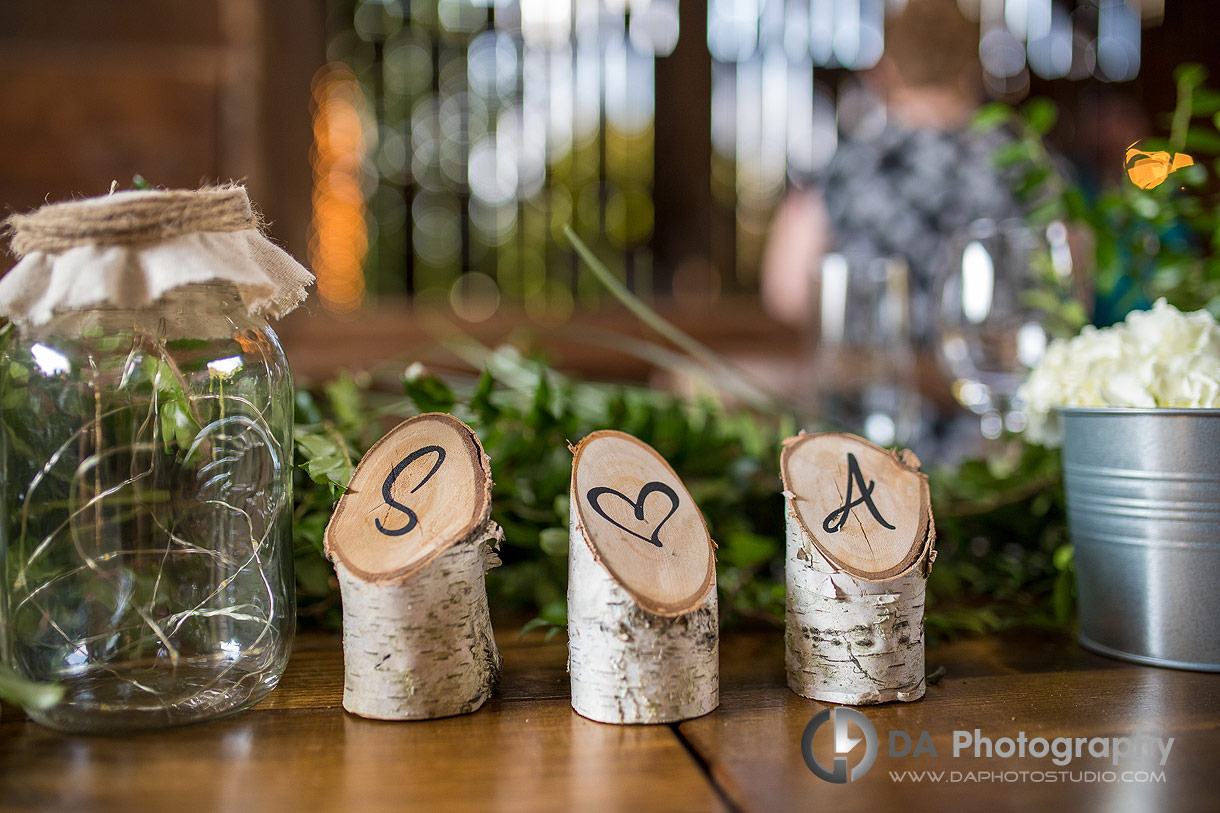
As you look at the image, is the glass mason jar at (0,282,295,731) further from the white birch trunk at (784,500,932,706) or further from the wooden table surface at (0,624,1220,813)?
the white birch trunk at (784,500,932,706)

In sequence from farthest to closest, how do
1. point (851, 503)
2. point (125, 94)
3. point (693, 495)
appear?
point (125, 94), point (693, 495), point (851, 503)

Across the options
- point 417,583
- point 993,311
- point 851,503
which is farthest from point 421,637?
point 993,311

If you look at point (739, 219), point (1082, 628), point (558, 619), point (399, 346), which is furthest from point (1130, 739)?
point (739, 219)

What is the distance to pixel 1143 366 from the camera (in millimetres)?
Answer: 562

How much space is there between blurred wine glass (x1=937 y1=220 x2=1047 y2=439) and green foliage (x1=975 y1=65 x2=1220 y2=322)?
2cm

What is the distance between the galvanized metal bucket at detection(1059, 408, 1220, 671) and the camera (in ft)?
1.77

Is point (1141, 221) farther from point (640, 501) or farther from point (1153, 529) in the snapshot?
point (640, 501)

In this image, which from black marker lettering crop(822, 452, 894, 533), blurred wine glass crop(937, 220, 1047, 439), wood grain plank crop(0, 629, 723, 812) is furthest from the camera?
blurred wine glass crop(937, 220, 1047, 439)

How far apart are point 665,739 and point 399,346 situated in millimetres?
2640

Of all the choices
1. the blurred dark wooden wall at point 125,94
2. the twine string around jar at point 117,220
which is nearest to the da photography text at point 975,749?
the twine string around jar at point 117,220

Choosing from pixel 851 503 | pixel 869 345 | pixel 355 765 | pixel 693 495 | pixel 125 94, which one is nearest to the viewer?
pixel 355 765

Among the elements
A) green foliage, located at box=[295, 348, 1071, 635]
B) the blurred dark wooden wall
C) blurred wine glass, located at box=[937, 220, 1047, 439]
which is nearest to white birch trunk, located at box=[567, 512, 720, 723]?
green foliage, located at box=[295, 348, 1071, 635]

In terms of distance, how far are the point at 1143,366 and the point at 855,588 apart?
0.25 meters

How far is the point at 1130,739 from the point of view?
45 cm
